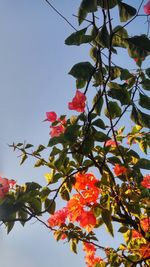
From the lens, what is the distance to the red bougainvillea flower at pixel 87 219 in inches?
94.3

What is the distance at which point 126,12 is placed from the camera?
164cm

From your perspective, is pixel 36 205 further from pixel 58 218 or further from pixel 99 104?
pixel 58 218

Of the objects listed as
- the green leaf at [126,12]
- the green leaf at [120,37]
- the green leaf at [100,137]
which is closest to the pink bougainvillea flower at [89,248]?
the green leaf at [100,137]

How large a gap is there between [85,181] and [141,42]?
3.76 feet

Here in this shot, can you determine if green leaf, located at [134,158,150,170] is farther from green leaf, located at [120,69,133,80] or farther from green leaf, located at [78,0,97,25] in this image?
green leaf, located at [78,0,97,25]

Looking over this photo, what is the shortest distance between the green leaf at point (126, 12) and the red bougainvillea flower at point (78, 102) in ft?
2.16

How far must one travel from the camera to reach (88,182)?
249cm

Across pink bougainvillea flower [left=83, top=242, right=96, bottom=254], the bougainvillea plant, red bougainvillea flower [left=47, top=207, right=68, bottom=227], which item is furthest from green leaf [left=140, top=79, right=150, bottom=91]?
pink bougainvillea flower [left=83, top=242, right=96, bottom=254]

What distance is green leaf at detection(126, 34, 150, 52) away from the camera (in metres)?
1.63

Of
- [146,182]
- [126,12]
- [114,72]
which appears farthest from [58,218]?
[126,12]

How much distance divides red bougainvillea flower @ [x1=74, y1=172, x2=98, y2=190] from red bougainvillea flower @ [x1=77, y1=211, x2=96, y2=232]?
18cm

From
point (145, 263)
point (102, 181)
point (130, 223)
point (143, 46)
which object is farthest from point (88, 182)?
point (143, 46)

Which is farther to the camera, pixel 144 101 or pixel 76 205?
pixel 76 205

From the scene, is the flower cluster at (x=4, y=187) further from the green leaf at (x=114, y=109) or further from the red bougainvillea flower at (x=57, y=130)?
the green leaf at (x=114, y=109)
